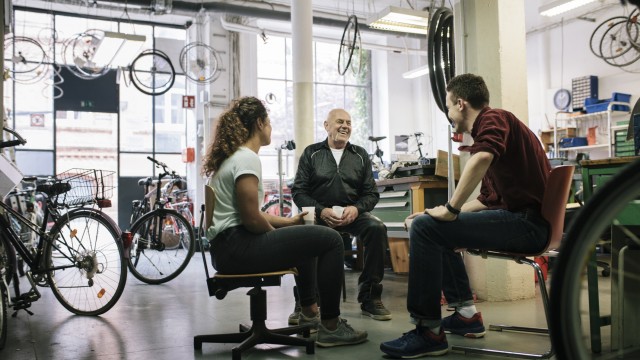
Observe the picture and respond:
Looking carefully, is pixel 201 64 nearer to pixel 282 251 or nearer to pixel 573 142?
pixel 573 142

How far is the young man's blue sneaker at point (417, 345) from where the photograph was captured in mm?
2209

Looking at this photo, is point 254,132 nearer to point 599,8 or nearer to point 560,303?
point 560,303

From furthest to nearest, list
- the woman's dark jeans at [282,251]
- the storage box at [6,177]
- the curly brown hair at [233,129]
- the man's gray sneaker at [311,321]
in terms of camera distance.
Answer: the storage box at [6,177] → the man's gray sneaker at [311,321] → the curly brown hair at [233,129] → the woman's dark jeans at [282,251]

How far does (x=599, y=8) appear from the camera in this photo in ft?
30.8

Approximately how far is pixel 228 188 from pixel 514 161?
117 cm

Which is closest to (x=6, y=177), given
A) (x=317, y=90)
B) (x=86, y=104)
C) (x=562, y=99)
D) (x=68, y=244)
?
(x=68, y=244)

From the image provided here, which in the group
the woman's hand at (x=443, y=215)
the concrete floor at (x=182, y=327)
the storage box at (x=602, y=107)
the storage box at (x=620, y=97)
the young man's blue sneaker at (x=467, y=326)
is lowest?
the concrete floor at (x=182, y=327)

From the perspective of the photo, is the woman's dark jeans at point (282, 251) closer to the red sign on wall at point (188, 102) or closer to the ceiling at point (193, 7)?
the ceiling at point (193, 7)

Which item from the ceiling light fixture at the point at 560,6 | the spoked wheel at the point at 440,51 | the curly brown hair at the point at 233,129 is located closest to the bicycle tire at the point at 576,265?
the curly brown hair at the point at 233,129

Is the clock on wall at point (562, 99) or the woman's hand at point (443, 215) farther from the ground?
the clock on wall at point (562, 99)

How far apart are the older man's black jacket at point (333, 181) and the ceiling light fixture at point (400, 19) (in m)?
2.62

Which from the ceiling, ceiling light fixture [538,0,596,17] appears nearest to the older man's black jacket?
ceiling light fixture [538,0,596,17]

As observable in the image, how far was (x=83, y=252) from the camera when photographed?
10.6 feet

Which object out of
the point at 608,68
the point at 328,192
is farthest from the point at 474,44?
the point at 608,68
